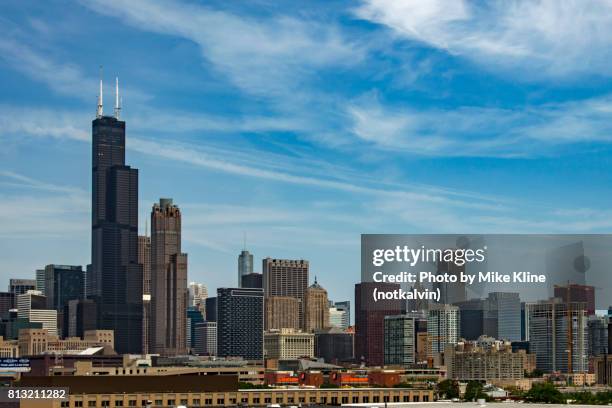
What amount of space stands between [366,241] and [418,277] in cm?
881

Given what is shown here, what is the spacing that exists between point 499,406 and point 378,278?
22.5m

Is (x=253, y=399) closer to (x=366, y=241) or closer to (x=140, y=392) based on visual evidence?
(x=140, y=392)

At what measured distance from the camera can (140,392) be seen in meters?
175

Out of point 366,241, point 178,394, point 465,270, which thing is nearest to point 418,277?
point 366,241

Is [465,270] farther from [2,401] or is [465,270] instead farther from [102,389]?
[2,401]

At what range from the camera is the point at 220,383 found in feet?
599

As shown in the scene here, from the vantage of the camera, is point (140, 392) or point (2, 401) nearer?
point (2, 401)

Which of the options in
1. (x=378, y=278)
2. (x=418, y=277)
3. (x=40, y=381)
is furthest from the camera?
(x=40, y=381)

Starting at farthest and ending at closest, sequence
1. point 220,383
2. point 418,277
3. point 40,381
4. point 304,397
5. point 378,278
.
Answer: point 304,397 → point 220,383 → point 40,381 → point 418,277 → point 378,278

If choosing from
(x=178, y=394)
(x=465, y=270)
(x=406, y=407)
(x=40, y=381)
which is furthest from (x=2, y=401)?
(x=465, y=270)

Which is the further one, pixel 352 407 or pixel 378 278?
pixel 352 407

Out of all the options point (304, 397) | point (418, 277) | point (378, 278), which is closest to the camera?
point (378, 278)

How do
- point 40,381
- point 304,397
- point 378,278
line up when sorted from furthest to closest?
1. point 304,397
2. point 40,381
3. point 378,278

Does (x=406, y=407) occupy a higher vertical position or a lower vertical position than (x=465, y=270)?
lower
